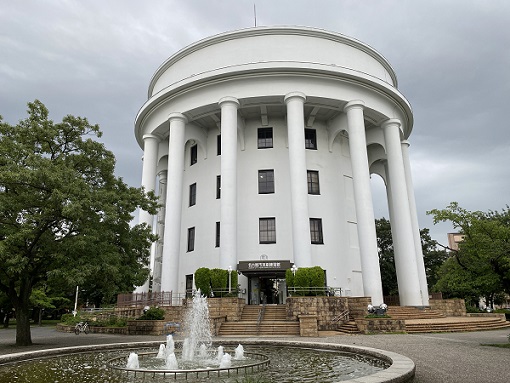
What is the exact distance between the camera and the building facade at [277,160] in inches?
1129

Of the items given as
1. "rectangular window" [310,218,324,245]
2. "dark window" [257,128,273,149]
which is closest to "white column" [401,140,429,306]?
"rectangular window" [310,218,324,245]

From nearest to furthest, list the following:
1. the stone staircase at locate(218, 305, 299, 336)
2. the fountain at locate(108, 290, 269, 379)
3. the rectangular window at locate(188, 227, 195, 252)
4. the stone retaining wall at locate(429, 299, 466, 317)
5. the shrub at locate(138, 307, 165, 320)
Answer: the fountain at locate(108, 290, 269, 379), the stone staircase at locate(218, 305, 299, 336), the shrub at locate(138, 307, 165, 320), the stone retaining wall at locate(429, 299, 466, 317), the rectangular window at locate(188, 227, 195, 252)

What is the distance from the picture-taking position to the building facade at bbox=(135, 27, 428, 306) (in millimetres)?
28688

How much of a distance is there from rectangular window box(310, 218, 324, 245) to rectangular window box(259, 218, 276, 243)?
9.54 feet

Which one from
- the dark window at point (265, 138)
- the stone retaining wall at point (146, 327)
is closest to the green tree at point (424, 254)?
the dark window at point (265, 138)

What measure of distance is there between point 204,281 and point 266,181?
10.4 metres

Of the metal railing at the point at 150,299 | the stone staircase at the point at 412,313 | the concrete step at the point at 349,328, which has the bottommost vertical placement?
the concrete step at the point at 349,328

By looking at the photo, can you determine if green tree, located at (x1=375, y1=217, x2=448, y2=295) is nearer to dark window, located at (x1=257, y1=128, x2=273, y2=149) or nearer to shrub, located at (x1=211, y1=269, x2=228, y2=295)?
dark window, located at (x1=257, y1=128, x2=273, y2=149)

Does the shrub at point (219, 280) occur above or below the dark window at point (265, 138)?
below

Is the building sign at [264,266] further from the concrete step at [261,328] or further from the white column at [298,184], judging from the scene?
the concrete step at [261,328]

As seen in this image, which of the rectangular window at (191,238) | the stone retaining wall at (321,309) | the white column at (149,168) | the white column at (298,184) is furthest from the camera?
the white column at (149,168)

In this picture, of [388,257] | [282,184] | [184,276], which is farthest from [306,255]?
[388,257]

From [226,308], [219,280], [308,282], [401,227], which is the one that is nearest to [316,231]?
[401,227]

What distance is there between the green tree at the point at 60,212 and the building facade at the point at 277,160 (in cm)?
1003
